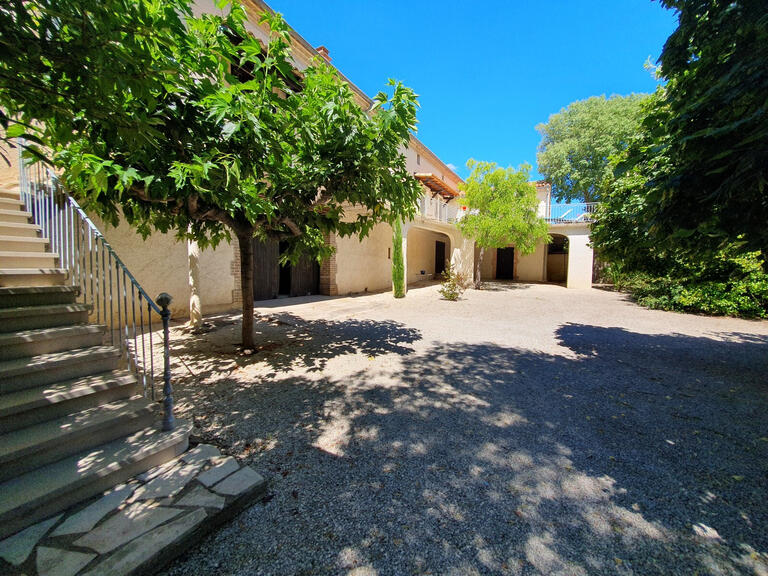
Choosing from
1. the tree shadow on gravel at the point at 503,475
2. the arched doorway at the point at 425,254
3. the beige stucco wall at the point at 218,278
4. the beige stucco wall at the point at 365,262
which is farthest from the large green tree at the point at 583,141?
the beige stucco wall at the point at 218,278

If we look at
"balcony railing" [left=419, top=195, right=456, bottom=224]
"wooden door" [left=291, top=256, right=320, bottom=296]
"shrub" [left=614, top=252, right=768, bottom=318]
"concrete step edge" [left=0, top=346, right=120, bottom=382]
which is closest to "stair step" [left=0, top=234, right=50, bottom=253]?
"concrete step edge" [left=0, top=346, right=120, bottom=382]

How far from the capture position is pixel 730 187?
96.9 inches

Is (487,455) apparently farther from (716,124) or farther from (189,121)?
(189,121)

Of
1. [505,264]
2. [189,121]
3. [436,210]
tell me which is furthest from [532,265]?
[189,121]

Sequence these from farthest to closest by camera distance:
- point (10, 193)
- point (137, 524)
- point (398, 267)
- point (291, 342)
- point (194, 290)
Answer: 1. point (398, 267)
2. point (194, 290)
3. point (291, 342)
4. point (10, 193)
5. point (137, 524)

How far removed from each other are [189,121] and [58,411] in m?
2.64

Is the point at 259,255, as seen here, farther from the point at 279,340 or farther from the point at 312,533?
the point at 312,533

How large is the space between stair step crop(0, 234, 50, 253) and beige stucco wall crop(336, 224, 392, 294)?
8051 mm

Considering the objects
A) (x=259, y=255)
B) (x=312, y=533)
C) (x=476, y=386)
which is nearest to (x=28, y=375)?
(x=312, y=533)

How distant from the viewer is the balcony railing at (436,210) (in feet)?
45.5

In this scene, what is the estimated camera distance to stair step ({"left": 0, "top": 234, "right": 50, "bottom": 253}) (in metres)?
3.36

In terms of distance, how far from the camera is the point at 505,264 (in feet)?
73.0

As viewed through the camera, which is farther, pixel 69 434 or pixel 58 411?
pixel 58 411

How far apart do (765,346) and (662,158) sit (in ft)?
16.6
